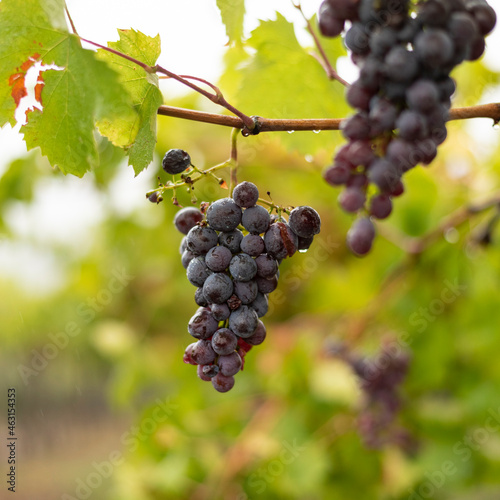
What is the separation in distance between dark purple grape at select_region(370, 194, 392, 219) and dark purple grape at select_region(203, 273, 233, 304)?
0.18 meters

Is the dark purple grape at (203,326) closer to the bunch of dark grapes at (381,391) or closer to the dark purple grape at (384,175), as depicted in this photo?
the dark purple grape at (384,175)

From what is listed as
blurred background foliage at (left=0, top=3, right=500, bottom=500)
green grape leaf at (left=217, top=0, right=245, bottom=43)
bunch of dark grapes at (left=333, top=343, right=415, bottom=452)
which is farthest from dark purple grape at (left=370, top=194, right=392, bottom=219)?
bunch of dark grapes at (left=333, top=343, right=415, bottom=452)

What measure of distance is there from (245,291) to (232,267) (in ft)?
0.11

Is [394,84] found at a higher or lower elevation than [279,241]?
higher

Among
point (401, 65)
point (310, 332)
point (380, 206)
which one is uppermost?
point (401, 65)

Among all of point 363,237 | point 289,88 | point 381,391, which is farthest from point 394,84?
point 381,391

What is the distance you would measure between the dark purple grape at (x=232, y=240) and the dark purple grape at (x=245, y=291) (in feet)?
0.13

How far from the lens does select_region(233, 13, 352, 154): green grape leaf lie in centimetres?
85

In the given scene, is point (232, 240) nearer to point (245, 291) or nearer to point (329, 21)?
point (245, 291)

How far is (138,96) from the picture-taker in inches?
24.3

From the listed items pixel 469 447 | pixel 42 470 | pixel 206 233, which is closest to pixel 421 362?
pixel 469 447

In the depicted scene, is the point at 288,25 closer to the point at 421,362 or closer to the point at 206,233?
the point at 206,233

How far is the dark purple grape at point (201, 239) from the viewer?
0.56 metres

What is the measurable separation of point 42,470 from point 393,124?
2847 mm
